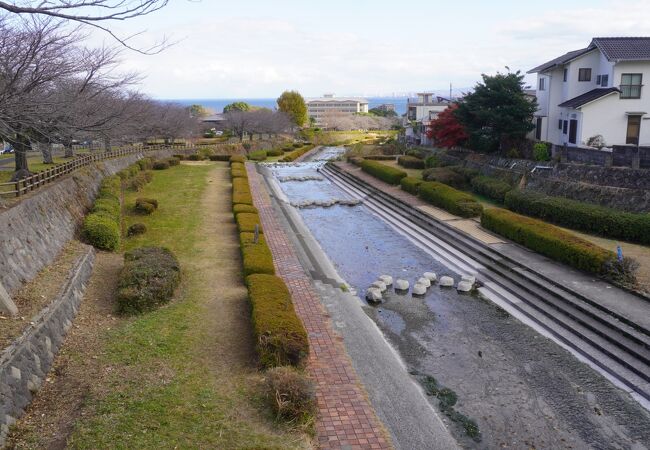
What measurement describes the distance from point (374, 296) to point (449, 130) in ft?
83.1

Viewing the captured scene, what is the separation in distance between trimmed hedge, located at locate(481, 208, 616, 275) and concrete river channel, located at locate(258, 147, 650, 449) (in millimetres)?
2993

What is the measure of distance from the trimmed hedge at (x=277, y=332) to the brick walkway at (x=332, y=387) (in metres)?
0.60

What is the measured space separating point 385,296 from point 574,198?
494 inches

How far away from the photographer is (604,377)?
1020 cm

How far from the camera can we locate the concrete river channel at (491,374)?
8531 millimetres

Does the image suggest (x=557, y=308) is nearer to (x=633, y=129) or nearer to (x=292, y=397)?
(x=292, y=397)

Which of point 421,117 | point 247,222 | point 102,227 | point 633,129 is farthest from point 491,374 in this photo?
point 421,117

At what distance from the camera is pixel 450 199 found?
24375mm

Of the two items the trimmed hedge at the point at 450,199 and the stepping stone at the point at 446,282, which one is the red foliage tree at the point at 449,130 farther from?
the stepping stone at the point at 446,282

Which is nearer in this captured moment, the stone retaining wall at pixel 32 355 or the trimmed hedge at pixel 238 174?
the stone retaining wall at pixel 32 355

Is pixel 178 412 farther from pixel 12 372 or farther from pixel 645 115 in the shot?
pixel 645 115

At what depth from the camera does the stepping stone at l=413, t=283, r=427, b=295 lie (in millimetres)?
14898

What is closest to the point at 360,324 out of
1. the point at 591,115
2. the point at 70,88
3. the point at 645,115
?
the point at 70,88

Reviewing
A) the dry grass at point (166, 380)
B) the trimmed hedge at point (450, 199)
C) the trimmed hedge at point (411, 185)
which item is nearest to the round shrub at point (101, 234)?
the dry grass at point (166, 380)
